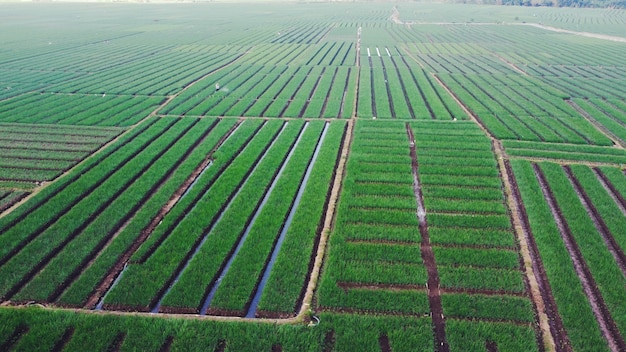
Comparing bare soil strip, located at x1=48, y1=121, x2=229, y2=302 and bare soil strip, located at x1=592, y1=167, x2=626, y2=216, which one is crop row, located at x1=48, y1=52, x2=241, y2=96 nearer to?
bare soil strip, located at x1=48, y1=121, x2=229, y2=302

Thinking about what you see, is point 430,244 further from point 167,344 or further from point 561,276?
point 167,344

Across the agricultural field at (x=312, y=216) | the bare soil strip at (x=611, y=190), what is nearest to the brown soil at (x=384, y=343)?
the agricultural field at (x=312, y=216)

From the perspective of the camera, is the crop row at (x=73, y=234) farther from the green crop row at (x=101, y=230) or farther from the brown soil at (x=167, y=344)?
the brown soil at (x=167, y=344)

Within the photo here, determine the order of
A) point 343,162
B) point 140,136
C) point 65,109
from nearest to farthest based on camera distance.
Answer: point 343,162, point 140,136, point 65,109

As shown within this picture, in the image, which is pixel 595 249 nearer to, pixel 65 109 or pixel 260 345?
pixel 260 345

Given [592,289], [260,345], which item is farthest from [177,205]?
[592,289]
